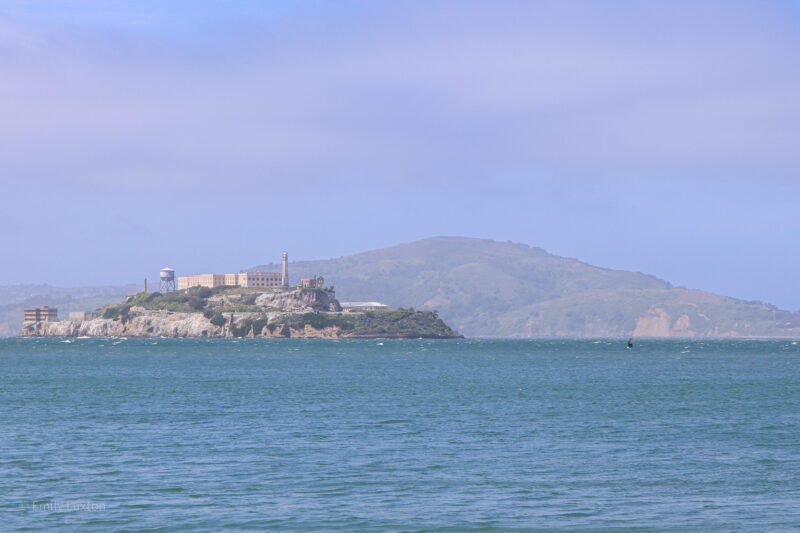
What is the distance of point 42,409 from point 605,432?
43.9 metres

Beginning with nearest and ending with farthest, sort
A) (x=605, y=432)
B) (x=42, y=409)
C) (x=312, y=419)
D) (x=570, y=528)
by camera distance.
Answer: (x=570, y=528), (x=605, y=432), (x=312, y=419), (x=42, y=409)

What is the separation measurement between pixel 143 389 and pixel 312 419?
38369 mm

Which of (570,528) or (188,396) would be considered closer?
(570,528)

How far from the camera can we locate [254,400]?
89188mm

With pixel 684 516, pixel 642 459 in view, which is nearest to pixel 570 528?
pixel 684 516

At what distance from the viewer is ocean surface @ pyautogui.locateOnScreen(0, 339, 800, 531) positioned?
37.4 meters

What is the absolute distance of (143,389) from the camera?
104 meters

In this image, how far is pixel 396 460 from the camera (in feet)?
166

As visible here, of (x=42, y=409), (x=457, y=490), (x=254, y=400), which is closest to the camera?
(x=457, y=490)

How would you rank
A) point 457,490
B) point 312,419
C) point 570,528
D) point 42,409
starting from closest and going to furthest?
point 570,528 → point 457,490 → point 312,419 → point 42,409

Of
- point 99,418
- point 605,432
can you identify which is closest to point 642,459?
point 605,432

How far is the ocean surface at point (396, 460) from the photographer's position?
3744cm

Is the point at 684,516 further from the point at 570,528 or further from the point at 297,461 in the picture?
the point at 297,461

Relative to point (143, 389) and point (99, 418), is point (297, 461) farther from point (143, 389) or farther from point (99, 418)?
point (143, 389)
